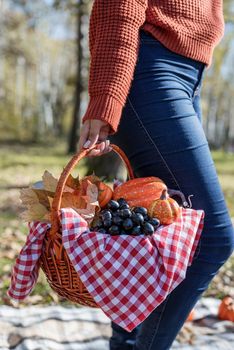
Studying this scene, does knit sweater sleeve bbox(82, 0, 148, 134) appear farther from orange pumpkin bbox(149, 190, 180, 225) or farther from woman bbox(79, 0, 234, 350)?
orange pumpkin bbox(149, 190, 180, 225)

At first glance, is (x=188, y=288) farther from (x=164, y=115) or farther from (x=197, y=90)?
(x=197, y=90)

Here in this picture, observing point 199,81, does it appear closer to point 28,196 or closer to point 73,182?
point 73,182

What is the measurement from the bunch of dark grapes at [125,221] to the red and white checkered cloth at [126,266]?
0.14 ft

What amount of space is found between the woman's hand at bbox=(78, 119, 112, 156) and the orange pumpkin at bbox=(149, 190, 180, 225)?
266mm

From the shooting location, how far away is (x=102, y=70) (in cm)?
161

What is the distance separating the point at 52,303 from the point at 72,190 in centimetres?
→ 141

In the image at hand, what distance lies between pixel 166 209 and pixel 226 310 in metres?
1.61

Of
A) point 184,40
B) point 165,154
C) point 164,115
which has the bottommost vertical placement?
point 165,154

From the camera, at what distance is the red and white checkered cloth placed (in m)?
1.48

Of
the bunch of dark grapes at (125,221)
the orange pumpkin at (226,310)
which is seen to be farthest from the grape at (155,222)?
the orange pumpkin at (226,310)

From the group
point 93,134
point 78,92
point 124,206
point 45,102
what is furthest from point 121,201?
point 45,102

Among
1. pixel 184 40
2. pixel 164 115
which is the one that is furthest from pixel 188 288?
pixel 184 40

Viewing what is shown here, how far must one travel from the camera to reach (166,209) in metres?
1.56

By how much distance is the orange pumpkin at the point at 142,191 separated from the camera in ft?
5.27
